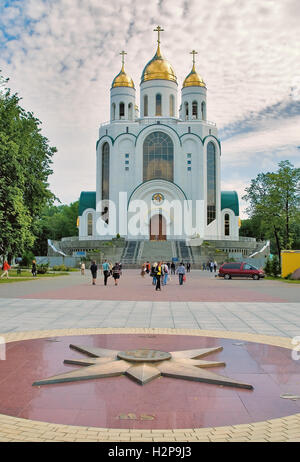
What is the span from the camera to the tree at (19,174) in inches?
912

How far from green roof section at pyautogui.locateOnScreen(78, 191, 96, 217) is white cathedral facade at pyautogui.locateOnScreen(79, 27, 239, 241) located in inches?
6.6

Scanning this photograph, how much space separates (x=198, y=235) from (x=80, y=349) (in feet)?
164

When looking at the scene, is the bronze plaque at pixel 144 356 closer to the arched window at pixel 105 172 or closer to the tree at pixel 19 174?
the tree at pixel 19 174

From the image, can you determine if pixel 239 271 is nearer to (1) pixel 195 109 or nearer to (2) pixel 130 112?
(1) pixel 195 109

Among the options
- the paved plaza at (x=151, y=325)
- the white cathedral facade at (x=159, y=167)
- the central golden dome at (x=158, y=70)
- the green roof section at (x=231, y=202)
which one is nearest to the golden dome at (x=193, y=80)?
the white cathedral facade at (x=159, y=167)

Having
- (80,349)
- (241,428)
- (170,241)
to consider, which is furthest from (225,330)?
(170,241)

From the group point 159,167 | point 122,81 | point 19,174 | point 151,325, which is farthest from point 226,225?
point 151,325

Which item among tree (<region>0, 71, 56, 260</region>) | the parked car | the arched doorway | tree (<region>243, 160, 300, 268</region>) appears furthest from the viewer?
the arched doorway

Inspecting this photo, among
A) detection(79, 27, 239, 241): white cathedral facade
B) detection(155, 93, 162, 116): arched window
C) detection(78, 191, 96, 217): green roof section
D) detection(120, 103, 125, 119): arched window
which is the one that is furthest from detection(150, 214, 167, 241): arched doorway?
detection(120, 103, 125, 119): arched window

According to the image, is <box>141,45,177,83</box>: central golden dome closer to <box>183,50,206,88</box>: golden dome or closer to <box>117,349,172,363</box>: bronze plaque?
<box>183,50,206,88</box>: golden dome

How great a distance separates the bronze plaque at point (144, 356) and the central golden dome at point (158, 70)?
61.1m

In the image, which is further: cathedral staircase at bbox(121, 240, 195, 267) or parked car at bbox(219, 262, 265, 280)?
cathedral staircase at bbox(121, 240, 195, 267)

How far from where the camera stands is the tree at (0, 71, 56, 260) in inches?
912

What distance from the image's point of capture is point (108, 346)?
7.62m
